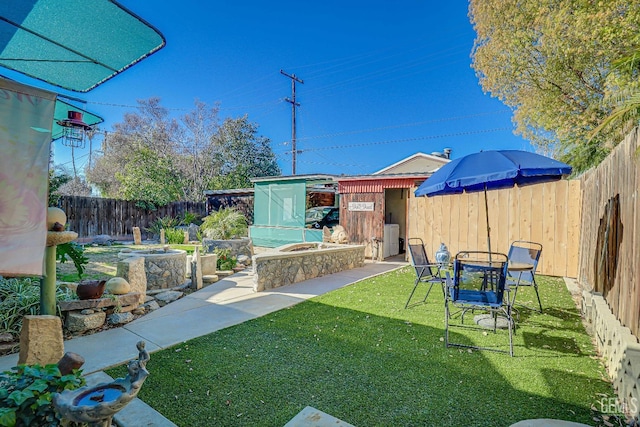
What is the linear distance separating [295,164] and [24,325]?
18.4 metres

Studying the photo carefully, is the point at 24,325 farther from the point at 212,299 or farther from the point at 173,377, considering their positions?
the point at 212,299

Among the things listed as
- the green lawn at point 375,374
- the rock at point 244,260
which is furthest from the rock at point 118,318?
the rock at point 244,260

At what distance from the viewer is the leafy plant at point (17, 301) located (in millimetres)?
3600

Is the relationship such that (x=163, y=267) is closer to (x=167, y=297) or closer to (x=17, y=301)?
(x=167, y=297)

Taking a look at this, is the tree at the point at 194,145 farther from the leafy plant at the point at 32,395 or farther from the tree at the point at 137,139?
the leafy plant at the point at 32,395

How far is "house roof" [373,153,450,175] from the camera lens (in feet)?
62.9

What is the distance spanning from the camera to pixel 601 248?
4047mm

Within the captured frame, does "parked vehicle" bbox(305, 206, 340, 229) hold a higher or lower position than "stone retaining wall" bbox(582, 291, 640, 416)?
higher

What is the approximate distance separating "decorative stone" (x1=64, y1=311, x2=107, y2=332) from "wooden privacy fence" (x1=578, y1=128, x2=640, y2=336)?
528 centimetres

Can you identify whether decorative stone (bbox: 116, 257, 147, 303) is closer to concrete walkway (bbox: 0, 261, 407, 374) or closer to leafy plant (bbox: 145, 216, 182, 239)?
concrete walkway (bbox: 0, 261, 407, 374)

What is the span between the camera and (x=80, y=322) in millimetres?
3797

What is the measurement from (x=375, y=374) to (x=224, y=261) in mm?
5701

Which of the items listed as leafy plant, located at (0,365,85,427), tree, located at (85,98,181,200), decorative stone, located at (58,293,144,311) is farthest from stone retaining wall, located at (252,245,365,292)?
tree, located at (85,98,181,200)

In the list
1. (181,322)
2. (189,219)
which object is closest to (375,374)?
(181,322)
